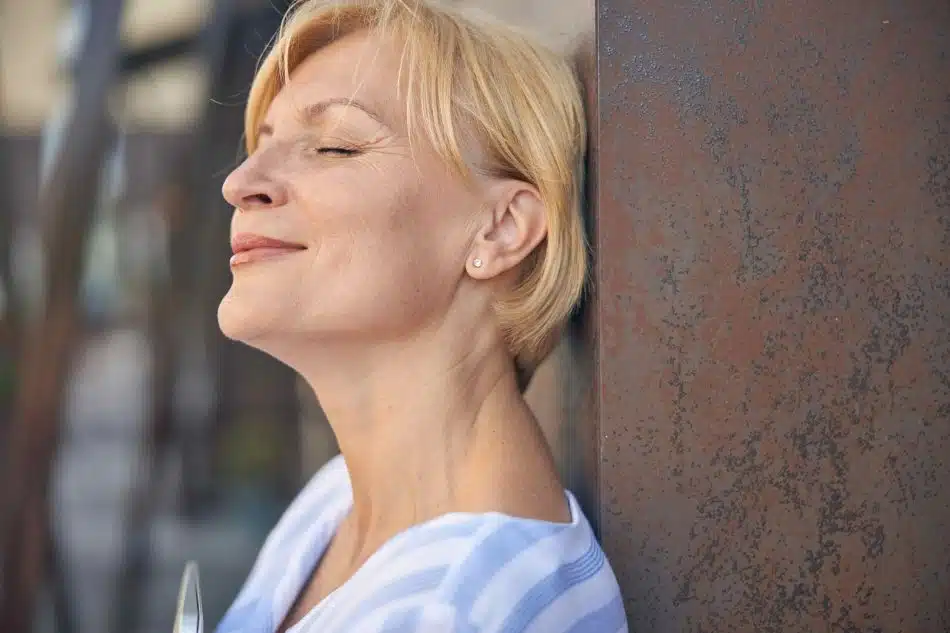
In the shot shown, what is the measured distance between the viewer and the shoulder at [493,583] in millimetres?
1114

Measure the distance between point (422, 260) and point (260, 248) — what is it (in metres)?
0.26

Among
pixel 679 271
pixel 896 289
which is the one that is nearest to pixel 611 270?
pixel 679 271

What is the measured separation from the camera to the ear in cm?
140

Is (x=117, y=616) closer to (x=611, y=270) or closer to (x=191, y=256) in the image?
(x=191, y=256)

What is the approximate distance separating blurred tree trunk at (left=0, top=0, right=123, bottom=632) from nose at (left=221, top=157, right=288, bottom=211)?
1.28 m

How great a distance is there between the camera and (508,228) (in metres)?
1.43

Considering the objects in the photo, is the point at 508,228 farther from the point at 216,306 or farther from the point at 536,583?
the point at 216,306

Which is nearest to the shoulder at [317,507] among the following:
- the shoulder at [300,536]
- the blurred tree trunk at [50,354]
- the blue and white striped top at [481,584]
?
the shoulder at [300,536]

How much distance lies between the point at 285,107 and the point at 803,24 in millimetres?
843

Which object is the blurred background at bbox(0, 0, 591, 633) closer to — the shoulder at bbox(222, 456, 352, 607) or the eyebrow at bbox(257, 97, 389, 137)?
the shoulder at bbox(222, 456, 352, 607)

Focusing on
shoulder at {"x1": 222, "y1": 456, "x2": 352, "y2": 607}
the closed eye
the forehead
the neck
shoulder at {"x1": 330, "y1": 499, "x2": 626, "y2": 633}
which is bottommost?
shoulder at {"x1": 222, "y1": 456, "x2": 352, "y2": 607}

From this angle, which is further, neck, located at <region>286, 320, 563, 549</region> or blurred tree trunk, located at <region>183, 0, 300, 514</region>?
blurred tree trunk, located at <region>183, 0, 300, 514</region>

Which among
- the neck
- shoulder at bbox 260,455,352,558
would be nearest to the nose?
the neck

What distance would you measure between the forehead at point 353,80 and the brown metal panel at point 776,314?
331 millimetres
